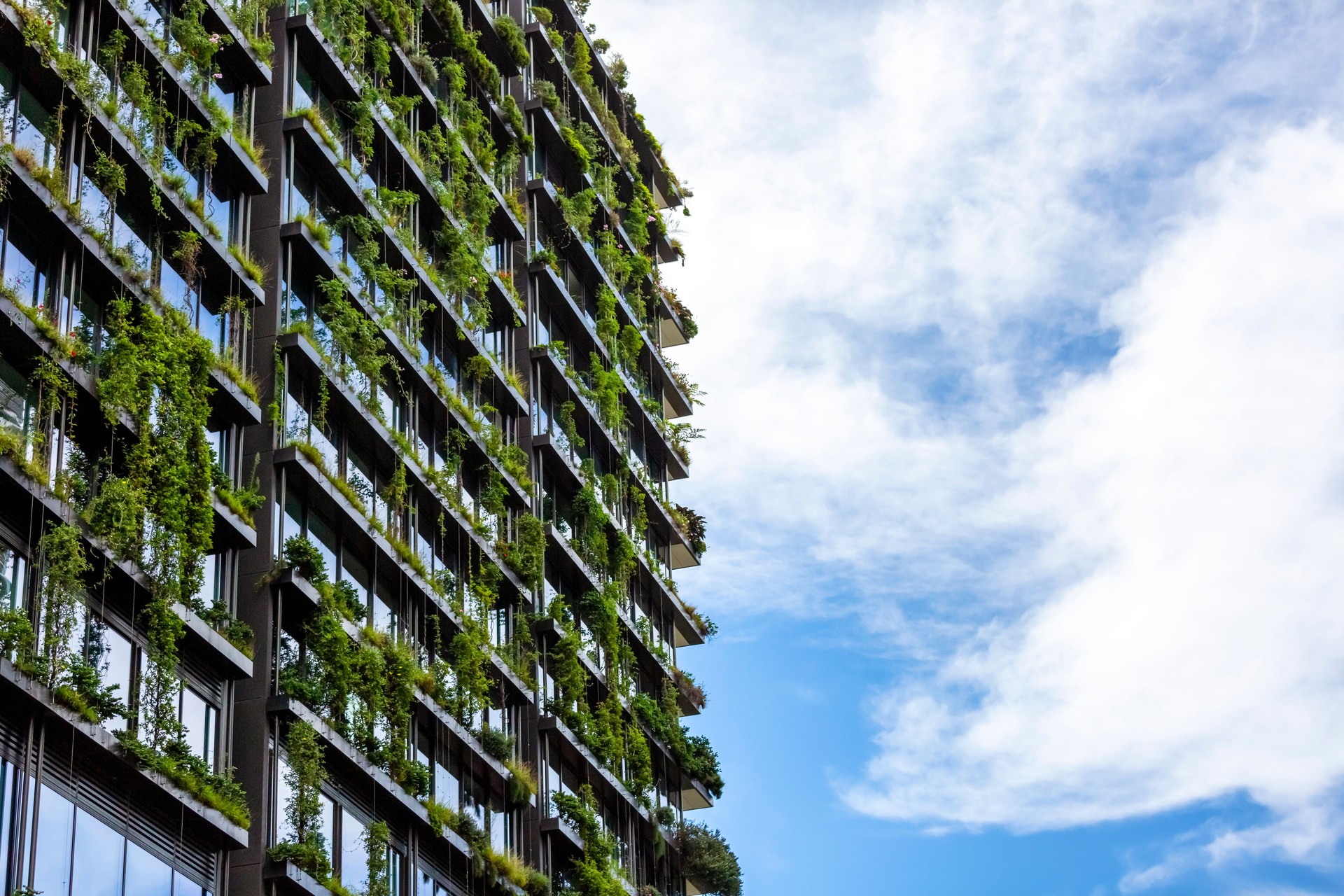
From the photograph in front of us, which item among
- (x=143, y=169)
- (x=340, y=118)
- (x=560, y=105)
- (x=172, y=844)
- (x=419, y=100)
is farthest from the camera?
(x=560, y=105)

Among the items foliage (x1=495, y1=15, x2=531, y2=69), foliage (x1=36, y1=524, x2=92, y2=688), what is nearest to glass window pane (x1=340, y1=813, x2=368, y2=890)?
foliage (x1=36, y1=524, x2=92, y2=688)

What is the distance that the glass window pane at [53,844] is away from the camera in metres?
29.1

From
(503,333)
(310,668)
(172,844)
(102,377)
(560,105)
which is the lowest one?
(172,844)

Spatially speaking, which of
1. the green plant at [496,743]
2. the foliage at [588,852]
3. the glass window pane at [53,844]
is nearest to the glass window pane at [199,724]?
the glass window pane at [53,844]

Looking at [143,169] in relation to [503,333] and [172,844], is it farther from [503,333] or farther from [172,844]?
[503,333]

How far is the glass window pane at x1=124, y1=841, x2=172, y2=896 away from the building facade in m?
0.08

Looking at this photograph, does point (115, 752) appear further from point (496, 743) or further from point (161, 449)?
point (496, 743)

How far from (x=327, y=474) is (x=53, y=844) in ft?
40.3

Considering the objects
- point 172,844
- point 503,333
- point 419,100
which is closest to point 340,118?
point 419,100

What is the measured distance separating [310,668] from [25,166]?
35.9ft

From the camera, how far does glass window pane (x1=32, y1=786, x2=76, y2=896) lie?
29094 mm

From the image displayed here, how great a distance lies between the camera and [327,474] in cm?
4038

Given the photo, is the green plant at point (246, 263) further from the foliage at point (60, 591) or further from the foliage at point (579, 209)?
the foliage at point (579, 209)

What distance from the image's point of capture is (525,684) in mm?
48062
